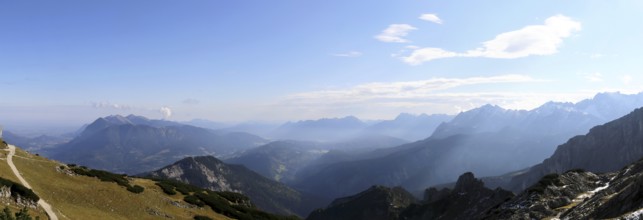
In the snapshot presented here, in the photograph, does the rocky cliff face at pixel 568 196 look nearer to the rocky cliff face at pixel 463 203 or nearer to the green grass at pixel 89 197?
the green grass at pixel 89 197

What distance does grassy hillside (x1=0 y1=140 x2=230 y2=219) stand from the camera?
46888mm

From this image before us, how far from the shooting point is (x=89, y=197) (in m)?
51.8

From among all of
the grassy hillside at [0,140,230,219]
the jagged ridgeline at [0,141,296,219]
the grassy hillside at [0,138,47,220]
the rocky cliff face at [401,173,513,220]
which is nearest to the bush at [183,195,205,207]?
the jagged ridgeline at [0,141,296,219]

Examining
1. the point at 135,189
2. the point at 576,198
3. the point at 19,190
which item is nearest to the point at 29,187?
the point at 19,190

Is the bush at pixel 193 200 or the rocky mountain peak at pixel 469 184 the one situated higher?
the bush at pixel 193 200

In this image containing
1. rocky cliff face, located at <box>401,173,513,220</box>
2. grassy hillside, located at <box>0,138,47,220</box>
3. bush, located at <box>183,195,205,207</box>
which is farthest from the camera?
rocky cliff face, located at <box>401,173,513,220</box>

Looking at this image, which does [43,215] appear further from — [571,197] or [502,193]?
[502,193]

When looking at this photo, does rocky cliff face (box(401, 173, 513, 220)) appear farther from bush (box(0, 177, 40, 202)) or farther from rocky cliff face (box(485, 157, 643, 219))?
bush (box(0, 177, 40, 202))

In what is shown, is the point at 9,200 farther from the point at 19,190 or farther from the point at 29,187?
the point at 29,187

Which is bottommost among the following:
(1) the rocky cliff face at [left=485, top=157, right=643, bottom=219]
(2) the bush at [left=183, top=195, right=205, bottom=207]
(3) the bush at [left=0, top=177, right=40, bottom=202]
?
(2) the bush at [left=183, top=195, right=205, bottom=207]

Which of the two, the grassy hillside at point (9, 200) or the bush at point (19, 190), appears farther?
the bush at point (19, 190)

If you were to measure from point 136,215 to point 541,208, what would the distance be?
188ft

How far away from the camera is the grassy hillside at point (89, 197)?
46888 mm

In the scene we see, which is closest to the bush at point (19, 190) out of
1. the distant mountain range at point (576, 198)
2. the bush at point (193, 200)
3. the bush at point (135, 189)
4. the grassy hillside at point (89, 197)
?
the grassy hillside at point (89, 197)
